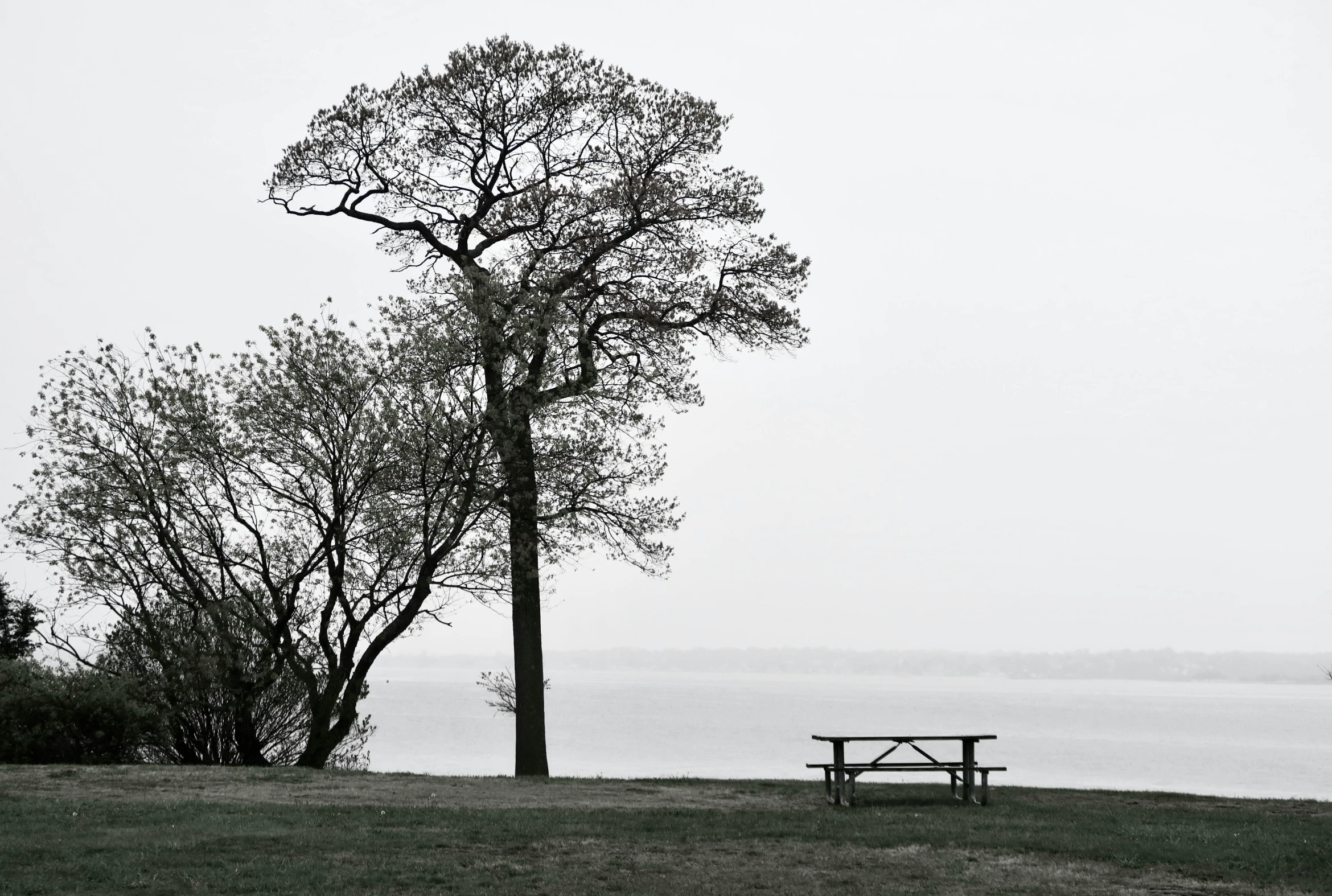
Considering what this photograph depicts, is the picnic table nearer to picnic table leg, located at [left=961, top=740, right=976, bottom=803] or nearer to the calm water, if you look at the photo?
picnic table leg, located at [left=961, top=740, right=976, bottom=803]

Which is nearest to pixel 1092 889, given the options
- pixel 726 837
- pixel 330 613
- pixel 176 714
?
pixel 726 837

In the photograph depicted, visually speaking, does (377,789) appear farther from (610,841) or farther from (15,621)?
(15,621)

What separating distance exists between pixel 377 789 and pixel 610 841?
462cm

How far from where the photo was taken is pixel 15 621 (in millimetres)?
22250

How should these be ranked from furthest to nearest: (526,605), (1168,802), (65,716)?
(526,605) < (65,716) < (1168,802)

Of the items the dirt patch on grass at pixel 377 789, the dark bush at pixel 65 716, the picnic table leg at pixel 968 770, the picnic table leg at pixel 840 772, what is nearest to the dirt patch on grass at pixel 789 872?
the picnic table leg at pixel 840 772

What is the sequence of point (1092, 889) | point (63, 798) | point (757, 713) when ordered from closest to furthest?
point (1092, 889)
point (63, 798)
point (757, 713)

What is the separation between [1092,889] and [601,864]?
3.95 metres

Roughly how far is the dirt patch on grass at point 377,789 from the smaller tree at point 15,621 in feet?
24.8

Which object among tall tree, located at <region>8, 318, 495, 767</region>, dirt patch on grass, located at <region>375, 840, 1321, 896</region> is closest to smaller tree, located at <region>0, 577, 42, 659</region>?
tall tree, located at <region>8, 318, 495, 767</region>

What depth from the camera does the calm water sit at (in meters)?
45.2

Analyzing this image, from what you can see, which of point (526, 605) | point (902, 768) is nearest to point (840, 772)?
point (902, 768)

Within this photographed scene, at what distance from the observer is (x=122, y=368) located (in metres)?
18.8

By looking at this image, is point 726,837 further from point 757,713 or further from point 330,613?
point 757,713
